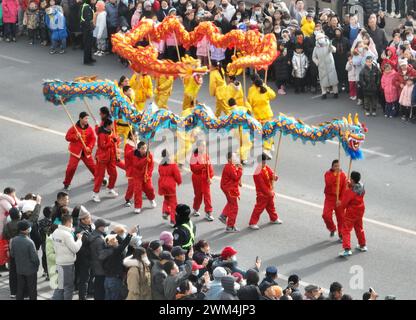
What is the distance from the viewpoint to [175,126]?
83.3ft

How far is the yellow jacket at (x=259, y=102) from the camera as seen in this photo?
27.5m

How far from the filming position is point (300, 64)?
102 feet

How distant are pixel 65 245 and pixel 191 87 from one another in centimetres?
834

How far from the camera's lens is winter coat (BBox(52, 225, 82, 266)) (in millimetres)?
20609

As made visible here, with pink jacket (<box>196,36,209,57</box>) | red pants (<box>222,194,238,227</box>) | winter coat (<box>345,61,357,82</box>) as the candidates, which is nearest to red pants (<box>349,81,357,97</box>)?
winter coat (<box>345,61,357,82</box>)

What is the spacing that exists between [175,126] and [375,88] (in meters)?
5.96

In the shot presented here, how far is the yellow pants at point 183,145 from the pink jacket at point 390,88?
498 cm

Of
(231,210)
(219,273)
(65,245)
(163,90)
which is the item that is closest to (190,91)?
(163,90)

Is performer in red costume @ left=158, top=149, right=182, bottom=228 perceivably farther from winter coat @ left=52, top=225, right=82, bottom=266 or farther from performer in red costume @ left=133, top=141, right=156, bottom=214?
winter coat @ left=52, top=225, right=82, bottom=266

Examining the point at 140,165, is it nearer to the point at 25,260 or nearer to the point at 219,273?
the point at 25,260

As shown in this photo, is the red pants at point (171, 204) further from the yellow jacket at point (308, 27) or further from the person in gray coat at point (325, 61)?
the yellow jacket at point (308, 27)

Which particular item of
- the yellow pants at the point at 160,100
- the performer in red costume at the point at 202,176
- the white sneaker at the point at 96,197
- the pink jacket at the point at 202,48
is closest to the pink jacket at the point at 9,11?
the pink jacket at the point at 202,48

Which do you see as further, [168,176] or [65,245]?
[168,176]
